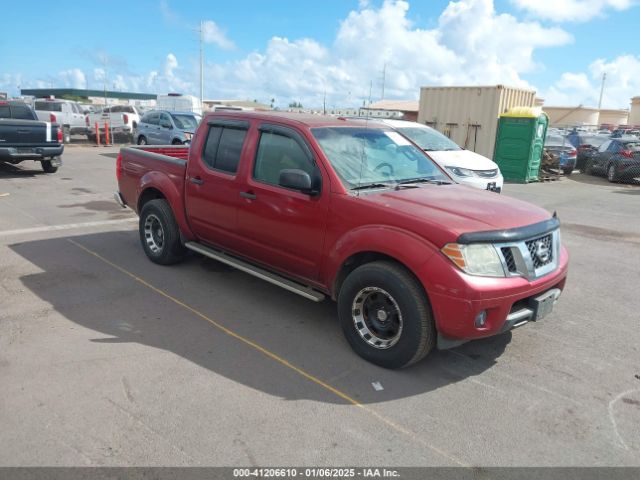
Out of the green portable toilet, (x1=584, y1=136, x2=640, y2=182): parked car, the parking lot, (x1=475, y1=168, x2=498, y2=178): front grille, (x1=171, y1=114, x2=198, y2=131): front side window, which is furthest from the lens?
(x1=584, y1=136, x2=640, y2=182): parked car

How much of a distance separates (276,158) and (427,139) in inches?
295

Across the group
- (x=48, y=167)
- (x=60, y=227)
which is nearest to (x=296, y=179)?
(x=60, y=227)

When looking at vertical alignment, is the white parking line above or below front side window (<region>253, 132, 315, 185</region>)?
below

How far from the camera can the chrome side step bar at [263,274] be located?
14.1 feet

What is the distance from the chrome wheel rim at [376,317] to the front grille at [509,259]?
0.83m

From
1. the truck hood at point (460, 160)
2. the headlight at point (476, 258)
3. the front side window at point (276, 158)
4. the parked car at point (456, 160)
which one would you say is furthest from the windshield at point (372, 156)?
the truck hood at point (460, 160)

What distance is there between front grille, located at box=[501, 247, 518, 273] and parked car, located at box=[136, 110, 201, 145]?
14.2 meters

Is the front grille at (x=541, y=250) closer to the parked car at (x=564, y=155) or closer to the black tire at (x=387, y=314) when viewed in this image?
the black tire at (x=387, y=314)

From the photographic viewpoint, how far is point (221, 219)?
5.13m

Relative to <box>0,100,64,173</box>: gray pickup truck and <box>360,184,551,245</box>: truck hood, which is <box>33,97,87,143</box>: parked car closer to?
<box>0,100,64,173</box>: gray pickup truck

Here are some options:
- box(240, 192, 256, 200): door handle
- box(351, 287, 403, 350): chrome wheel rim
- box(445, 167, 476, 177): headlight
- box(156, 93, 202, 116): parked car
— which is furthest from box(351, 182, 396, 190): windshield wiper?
box(156, 93, 202, 116): parked car

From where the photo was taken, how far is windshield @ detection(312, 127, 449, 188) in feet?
14.3

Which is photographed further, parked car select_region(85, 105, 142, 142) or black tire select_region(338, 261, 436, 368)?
parked car select_region(85, 105, 142, 142)

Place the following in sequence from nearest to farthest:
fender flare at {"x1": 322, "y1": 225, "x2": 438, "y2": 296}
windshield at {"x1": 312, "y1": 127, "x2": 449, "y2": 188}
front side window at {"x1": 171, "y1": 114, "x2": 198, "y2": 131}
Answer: fender flare at {"x1": 322, "y1": 225, "x2": 438, "y2": 296}, windshield at {"x1": 312, "y1": 127, "x2": 449, "y2": 188}, front side window at {"x1": 171, "y1": 114, "x2": 198, "y2": 131}
